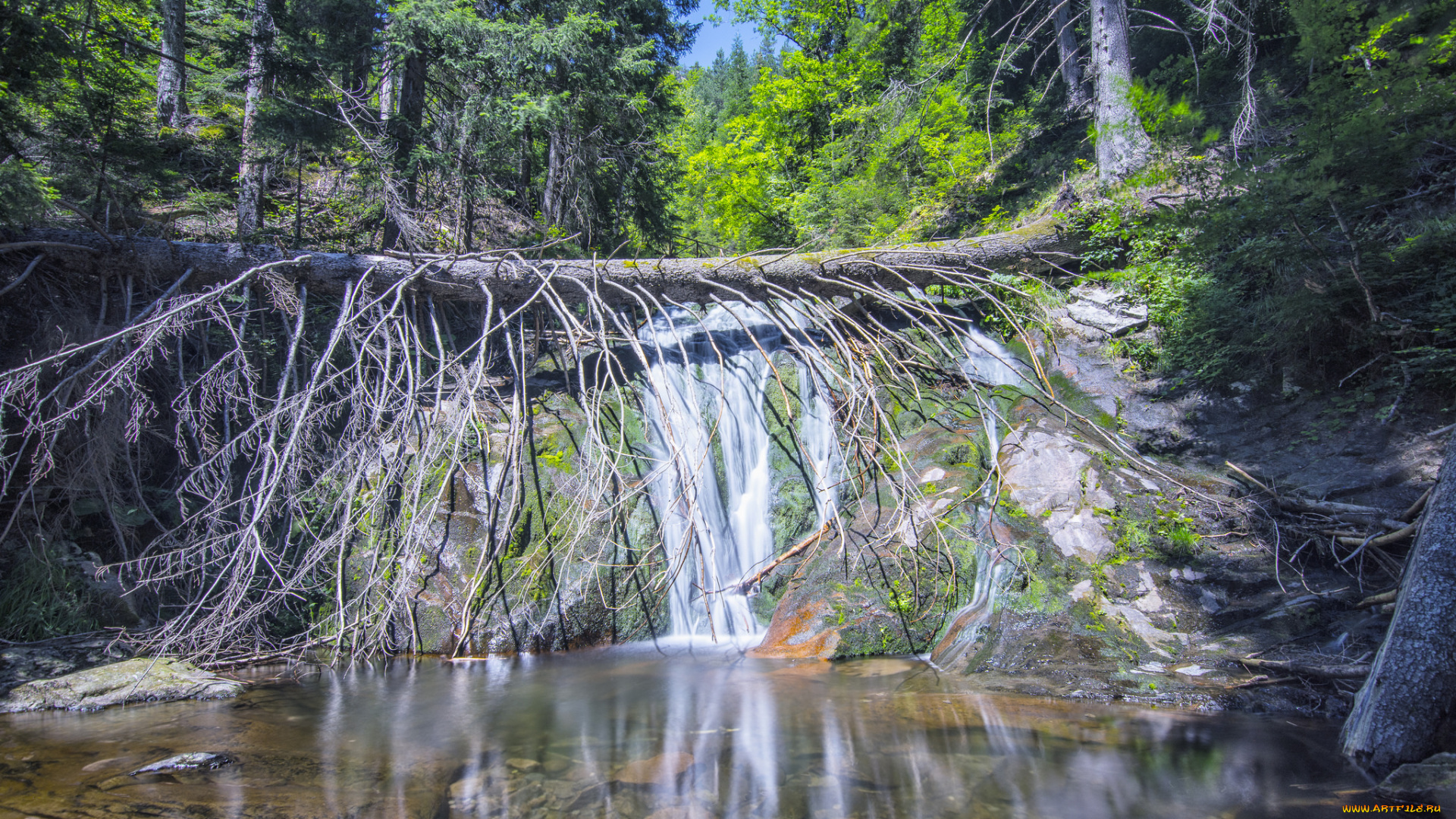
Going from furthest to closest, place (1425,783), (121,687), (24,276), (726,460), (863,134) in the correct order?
(863,134) → (726,460) → (24,276) → (121,687) → (1425,783)

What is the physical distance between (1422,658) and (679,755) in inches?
148

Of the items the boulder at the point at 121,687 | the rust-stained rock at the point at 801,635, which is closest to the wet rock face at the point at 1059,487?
the rust-stained rock at the point at 801,635

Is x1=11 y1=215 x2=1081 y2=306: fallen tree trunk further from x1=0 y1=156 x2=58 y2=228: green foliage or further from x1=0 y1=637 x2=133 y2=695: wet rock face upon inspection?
x1=0 y1=637 x2=133 y2=695: wet rock face

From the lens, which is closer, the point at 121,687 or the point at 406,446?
the point at 121,687

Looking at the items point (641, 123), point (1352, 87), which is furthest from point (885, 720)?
point (641, 123)

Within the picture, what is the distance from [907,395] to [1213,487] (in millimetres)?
2999

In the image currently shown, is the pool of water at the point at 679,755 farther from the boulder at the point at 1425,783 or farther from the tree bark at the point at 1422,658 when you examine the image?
the tree bark at the point at 1422,658

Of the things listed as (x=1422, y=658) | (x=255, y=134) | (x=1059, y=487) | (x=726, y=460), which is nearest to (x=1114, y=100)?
(x=1059, y=487)

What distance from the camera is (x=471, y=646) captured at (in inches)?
226

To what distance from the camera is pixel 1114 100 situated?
867cm

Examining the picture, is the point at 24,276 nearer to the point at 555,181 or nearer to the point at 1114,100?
the point at 555,181

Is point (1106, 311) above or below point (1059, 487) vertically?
above

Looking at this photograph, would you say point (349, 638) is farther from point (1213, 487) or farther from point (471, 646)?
point (1213, 487)

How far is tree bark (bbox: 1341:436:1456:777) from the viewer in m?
2.76
